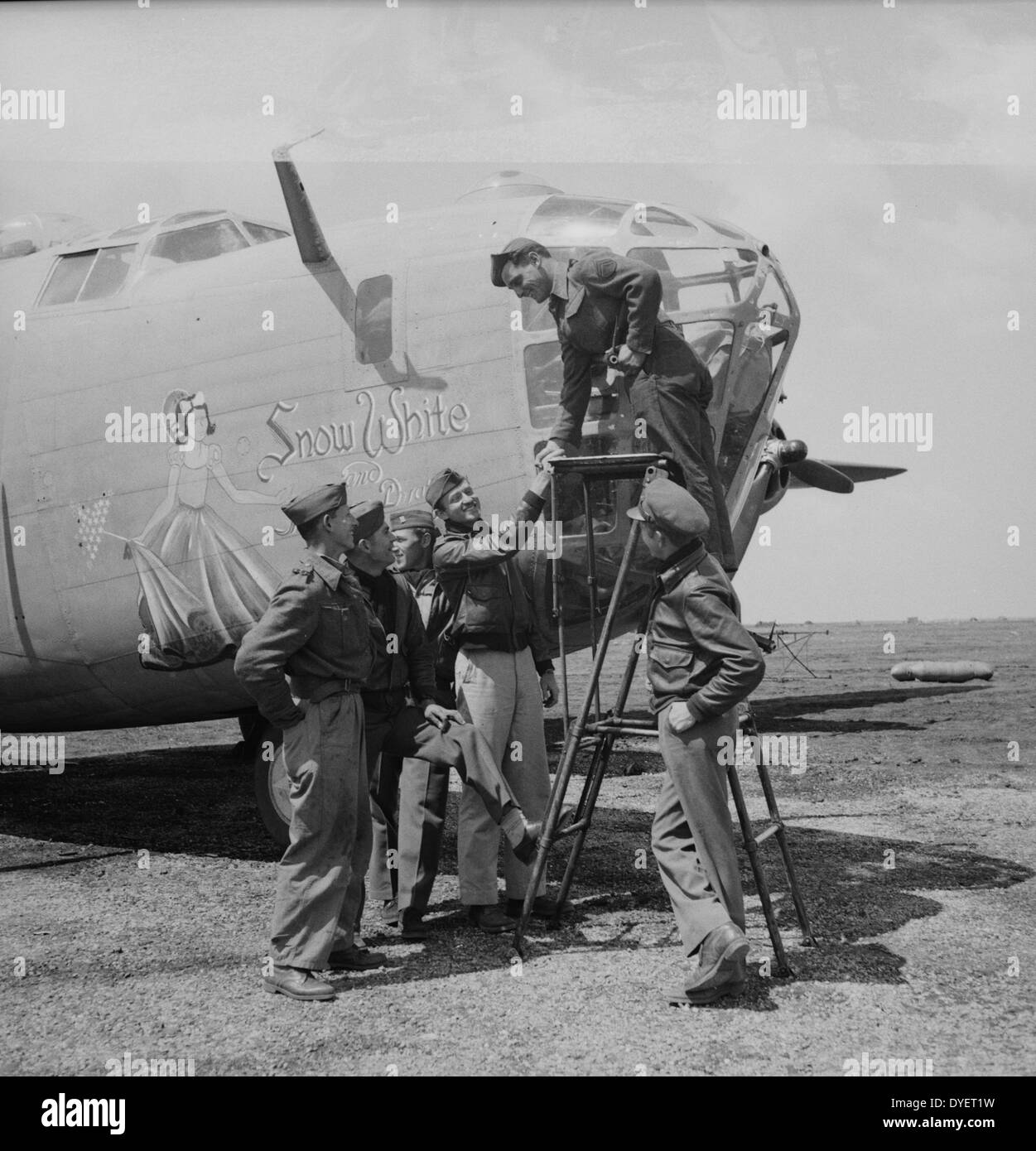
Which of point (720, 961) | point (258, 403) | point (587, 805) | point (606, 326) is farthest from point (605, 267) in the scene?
point (720, 961)

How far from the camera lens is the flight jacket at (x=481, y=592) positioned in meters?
6.22

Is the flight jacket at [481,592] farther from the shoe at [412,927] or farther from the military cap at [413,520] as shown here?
the shoe at [412,927]

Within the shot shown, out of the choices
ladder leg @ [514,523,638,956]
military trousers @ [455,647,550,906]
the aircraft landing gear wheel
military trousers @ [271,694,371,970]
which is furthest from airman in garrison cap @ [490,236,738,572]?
the aircraft landing gear wheel

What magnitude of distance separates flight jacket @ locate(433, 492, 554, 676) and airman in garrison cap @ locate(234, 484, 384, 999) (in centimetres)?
84

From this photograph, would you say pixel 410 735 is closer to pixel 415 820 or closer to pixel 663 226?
pixel 415 820

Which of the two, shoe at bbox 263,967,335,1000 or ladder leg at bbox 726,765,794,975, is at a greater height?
ladder leg at bbox 726,765,794,975

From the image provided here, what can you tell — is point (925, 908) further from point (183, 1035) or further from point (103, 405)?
point (103, 405)

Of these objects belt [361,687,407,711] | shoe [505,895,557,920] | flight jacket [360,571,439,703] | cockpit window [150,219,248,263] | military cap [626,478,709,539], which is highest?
cockpit window [150,219,248,263]

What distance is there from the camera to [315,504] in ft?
18.1

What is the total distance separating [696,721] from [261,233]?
5.90 meters

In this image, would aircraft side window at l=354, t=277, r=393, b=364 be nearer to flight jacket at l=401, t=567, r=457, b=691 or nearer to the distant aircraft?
the distant aircraft

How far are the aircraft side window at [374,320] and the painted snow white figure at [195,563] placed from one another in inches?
45.4

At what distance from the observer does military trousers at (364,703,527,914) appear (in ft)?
18.9
